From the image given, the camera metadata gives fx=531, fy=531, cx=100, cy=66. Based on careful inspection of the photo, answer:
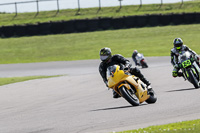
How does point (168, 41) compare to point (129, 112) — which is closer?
point (129, 112)

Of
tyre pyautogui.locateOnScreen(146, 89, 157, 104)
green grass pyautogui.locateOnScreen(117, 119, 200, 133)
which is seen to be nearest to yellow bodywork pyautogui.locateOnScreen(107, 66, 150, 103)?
tyre pyautogui.locateOnScreen(146, 89, 157, 104)

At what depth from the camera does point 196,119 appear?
317 inches

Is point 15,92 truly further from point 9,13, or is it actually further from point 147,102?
point 9,13

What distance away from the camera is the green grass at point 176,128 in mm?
7002

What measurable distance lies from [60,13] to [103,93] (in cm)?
3534

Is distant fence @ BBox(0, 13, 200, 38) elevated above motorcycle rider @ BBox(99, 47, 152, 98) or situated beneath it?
situated beneath

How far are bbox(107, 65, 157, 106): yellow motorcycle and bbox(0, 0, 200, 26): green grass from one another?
32694 mm

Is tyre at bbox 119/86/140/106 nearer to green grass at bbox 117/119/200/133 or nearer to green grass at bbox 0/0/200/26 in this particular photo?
green grass at bbox 117/119/200/133

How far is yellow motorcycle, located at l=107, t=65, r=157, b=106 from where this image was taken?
33.9 feet

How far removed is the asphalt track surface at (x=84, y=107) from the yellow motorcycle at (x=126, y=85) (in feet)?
0.65

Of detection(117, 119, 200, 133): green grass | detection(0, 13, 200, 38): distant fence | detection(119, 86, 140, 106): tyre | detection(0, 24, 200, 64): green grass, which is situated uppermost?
detection(117, 119, 200, 133): green grass

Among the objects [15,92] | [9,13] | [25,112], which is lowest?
[9,13]

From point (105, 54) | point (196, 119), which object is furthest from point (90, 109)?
point (196, 119)

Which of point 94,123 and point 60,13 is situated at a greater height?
point 94,123
